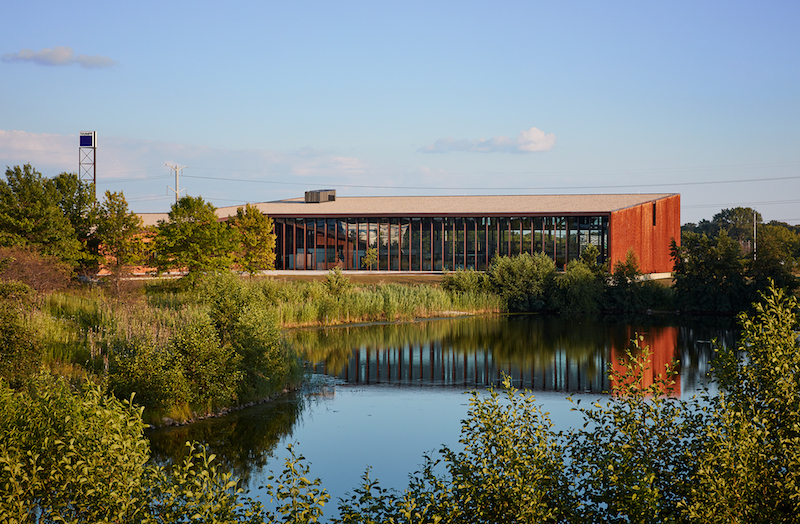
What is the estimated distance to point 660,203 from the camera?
4450cm

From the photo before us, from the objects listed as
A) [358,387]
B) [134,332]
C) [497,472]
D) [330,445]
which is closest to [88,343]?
[134,332]

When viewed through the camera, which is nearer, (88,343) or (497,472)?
(497,472)

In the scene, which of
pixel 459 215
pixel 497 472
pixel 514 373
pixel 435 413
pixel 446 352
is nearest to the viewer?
pixel 497 472

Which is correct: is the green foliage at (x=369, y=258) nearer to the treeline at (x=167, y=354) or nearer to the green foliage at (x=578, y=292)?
the green foliage at (x=578, y=292)

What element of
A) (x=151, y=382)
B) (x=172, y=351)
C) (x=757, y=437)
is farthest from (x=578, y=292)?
(x=757, y=437)

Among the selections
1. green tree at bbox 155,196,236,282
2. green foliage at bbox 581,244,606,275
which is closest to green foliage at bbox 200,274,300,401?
green tree at bbox 155,196,236,282

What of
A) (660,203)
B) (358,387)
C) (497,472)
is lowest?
(358,387)

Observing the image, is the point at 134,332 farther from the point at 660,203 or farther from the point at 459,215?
the point at 660,203

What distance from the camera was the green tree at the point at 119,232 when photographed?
89.7 ft

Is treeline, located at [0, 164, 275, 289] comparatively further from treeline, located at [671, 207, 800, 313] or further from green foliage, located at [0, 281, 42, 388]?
treeline, located at [671, 207, 800, 313]

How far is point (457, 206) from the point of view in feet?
146

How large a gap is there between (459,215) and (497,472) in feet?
123

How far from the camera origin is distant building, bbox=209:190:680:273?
42250mm

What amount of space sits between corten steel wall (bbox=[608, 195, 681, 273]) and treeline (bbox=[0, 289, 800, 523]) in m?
34.0
